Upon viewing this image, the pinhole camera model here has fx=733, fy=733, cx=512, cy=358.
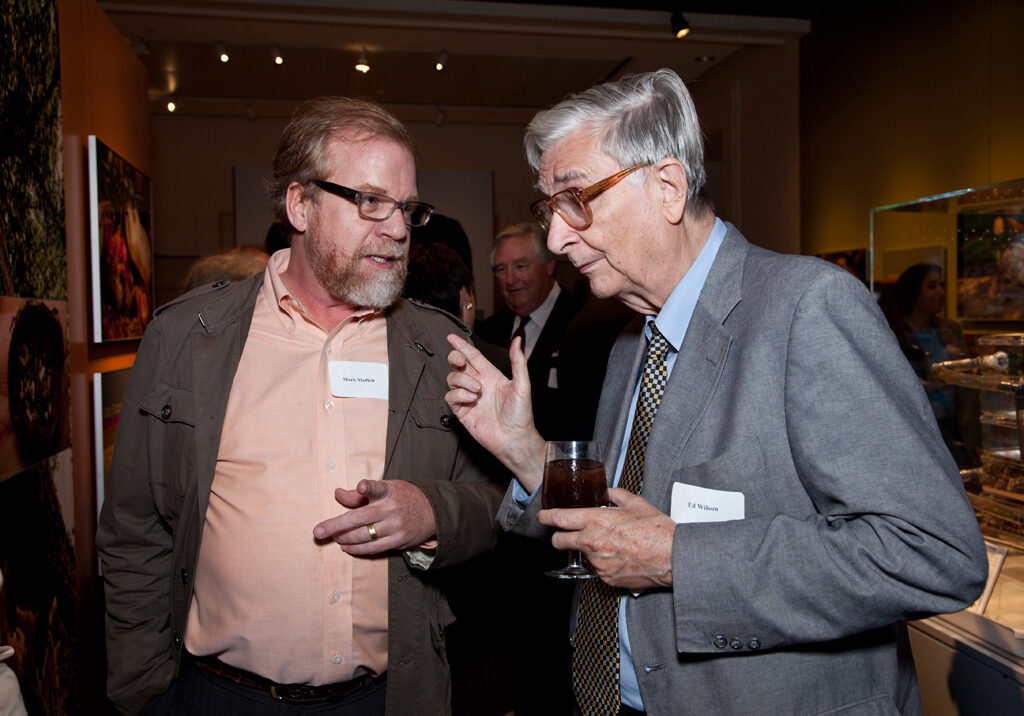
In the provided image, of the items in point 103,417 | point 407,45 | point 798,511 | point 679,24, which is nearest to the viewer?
point 798,511

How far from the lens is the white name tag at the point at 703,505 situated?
1.27 meters

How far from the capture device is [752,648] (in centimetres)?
122

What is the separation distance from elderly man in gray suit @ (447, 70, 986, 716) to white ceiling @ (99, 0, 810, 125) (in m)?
4.74

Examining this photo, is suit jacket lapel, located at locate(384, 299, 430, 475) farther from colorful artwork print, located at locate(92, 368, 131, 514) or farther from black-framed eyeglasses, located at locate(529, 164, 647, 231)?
colorful artwork print, located at locate(92, 368, 131, 514)

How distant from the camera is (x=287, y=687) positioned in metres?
1.71

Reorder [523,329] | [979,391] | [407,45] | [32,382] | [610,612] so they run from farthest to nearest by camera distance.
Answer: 1. [407,45]
2. [523,329]
3. [979,391]
4. [32,382]
5. [610,612]

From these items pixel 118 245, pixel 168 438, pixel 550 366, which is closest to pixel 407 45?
pixel 550 366

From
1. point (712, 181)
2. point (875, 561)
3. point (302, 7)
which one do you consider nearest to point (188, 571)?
point (875, 561)

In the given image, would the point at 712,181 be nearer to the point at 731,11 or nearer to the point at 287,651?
the point at 731,11

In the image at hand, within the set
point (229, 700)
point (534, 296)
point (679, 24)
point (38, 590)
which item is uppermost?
point (679, 24)

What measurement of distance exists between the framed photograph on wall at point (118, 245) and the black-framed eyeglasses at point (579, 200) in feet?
7.29

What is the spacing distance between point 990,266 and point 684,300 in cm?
176

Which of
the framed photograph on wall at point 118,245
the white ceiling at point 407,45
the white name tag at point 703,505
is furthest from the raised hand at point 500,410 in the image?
the white ceiling at point 407,45

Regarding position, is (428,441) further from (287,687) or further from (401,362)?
(287,687)
